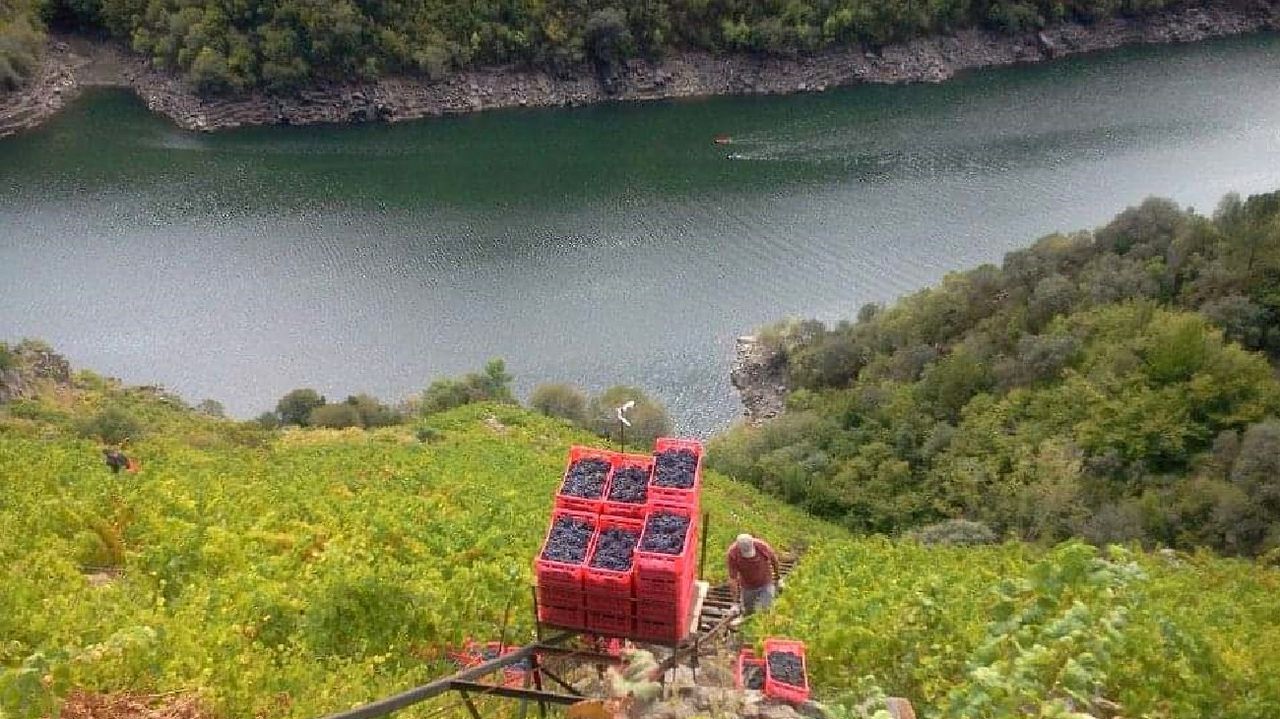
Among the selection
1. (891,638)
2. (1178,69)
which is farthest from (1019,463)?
(1178,69)

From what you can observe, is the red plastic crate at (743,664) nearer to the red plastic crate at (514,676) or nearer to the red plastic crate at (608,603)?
the red plastic crate at (608,603)

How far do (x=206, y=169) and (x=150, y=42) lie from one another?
14.5 meters

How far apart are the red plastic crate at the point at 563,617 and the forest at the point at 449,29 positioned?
175 ft

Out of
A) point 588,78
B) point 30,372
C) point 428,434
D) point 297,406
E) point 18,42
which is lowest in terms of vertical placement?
point 297,406

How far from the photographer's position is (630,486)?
836 cm

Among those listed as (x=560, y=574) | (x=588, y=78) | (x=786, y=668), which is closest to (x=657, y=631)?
(x=560, y=574)

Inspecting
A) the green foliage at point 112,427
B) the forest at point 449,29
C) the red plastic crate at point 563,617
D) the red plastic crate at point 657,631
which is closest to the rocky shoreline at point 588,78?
the forest at point 449,29

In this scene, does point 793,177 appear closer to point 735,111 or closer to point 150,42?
point 735,111

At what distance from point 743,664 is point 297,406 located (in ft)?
75.5

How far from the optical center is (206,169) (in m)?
48.3

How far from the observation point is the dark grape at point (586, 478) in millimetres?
8289

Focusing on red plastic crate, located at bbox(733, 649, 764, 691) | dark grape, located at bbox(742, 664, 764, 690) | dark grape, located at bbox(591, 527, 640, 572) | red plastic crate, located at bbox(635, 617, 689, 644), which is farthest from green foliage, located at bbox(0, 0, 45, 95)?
dark grape, located at bbox(742, 664, 764, 690)

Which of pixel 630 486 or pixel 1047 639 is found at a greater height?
pixel 1047 639

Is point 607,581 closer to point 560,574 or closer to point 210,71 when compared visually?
point 560,574
